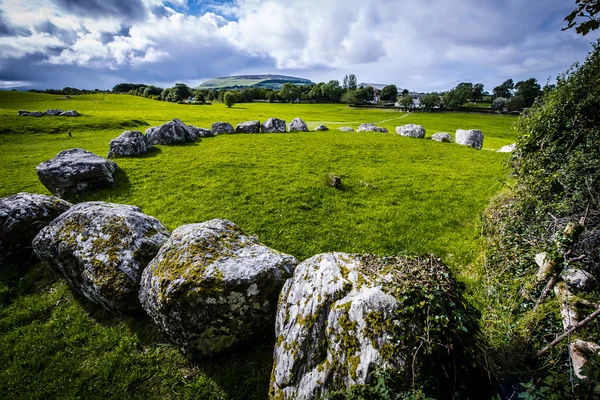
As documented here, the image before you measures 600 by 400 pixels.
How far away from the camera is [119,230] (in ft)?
22.2

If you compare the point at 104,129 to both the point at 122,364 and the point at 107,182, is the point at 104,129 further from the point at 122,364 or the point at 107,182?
the point at 122,364

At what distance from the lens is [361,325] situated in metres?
3.80

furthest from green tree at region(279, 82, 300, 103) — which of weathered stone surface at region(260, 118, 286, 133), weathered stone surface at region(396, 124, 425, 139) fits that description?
weathered stone surface at region(396, 124, 425, 139)

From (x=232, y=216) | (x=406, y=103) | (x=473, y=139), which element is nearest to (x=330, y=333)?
(x=232, y=216)

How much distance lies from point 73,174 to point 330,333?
16.6 metres

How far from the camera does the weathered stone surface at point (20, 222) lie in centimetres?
826

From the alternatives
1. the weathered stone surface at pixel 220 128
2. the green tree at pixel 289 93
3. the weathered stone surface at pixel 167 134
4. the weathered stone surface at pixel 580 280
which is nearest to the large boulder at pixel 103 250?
the weathered stone surface at pixel 580 280

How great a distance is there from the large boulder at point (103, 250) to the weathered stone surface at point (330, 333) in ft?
13.3

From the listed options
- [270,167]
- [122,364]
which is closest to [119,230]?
[122,364]

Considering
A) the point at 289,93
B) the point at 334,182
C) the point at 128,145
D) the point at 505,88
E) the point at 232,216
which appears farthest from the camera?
the point at 505,88

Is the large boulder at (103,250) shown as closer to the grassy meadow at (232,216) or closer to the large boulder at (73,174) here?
the grassy meadow at (232,216)

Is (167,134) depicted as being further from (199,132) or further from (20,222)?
(20,222)

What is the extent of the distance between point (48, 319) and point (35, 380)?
2.02m

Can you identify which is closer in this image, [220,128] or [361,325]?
[361,325]
